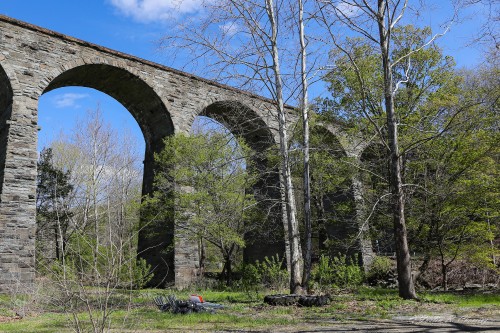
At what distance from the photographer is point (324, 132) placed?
1398 centimetres

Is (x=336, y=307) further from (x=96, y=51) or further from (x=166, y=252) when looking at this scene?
(x=96, y=51)

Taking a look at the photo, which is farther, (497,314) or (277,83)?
(277,83)

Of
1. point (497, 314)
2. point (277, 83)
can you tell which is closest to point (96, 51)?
point (277, 83)

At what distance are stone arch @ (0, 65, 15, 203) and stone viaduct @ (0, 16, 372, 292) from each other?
0.09 ft

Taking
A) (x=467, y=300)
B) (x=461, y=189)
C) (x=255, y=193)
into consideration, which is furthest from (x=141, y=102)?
(x=467, y=300)

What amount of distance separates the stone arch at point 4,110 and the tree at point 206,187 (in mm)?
3946

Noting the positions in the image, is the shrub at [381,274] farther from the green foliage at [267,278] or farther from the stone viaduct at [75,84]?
the stone viaduct at [75,84]

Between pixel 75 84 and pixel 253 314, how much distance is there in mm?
10474

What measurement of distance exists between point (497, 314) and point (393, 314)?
140 cm

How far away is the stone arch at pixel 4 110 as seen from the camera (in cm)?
1127

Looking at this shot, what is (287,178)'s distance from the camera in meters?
10.3

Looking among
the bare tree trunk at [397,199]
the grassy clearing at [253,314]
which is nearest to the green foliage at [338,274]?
the grassy clearing at [253,314]

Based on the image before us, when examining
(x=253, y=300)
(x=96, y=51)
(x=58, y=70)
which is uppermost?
(x=96, y=51)

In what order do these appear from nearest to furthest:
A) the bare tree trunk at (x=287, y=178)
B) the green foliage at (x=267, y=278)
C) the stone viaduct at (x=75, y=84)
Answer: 1. the bare tree trunk at (x=287, y=178)
2. the stone viaduct at (x=75, y=84)
3. the green foliage at (x=267, y=278)
